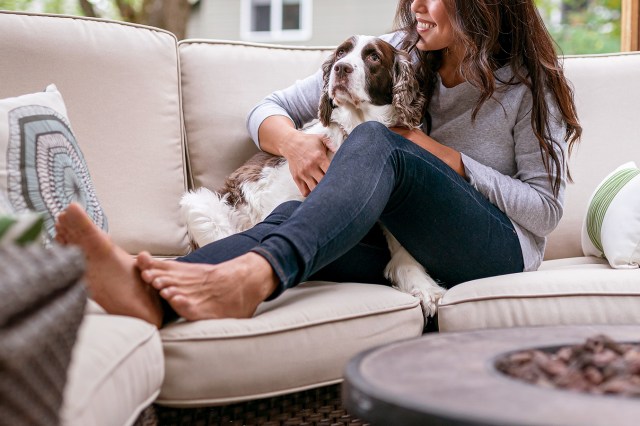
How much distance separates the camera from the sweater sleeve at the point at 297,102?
2.62 m

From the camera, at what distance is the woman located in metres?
1.71

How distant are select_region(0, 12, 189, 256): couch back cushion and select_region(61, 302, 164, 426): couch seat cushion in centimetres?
97

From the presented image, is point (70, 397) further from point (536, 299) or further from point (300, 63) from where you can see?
point (300, 63)

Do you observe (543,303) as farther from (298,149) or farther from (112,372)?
(112,372)

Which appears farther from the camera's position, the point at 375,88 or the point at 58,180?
the point at 375,88

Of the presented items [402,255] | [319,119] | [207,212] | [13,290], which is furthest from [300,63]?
[13,290]

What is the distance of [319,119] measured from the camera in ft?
8.39

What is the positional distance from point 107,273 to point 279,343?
0.41 m

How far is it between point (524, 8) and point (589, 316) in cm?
96

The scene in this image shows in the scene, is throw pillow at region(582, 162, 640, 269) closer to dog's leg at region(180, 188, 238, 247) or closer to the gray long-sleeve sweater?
the gray long-sleeve sweater

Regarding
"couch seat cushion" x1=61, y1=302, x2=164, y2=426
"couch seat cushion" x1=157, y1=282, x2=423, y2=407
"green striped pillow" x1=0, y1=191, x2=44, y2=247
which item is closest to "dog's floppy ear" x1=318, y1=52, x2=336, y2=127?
"couch seat cushion" x1=157, y1=282, x2=423, y2=407

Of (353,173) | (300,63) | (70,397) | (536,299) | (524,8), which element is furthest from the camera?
(300,63)

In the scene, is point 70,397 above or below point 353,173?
below

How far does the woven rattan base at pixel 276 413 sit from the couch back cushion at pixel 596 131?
1.30 metres
